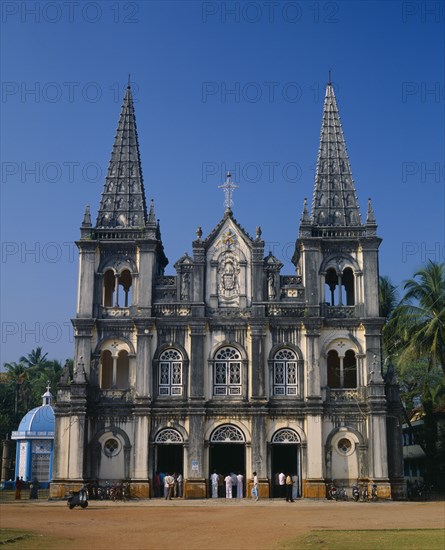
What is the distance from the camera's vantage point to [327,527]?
80.1 ft

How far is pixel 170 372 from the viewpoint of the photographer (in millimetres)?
41781

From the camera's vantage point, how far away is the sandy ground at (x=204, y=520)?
21.0 m

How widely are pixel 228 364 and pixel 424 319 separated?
14.8 m

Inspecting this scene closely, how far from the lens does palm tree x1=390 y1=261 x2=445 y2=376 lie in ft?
159

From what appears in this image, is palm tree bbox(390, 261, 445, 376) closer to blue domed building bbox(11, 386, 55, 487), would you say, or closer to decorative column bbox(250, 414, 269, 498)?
decorative column bbox(250, 414, 269, 498)

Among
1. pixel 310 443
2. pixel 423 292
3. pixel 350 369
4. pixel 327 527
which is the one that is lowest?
pixel 327 527

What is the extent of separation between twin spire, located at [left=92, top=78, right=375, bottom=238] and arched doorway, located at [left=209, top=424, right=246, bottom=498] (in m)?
11.8

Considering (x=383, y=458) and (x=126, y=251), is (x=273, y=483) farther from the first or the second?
(x=126, y=251)

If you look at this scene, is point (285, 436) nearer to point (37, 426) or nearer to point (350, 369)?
point (350, 369)

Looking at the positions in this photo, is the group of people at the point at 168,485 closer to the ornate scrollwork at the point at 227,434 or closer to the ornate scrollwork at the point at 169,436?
the ornate scrollwork at the point at 169,436

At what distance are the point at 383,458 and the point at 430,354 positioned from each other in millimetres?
11397

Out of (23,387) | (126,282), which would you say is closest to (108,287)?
(126,282)

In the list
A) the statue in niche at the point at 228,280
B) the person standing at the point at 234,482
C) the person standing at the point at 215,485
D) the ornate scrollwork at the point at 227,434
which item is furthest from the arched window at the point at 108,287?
the person standing at the point at 234,482

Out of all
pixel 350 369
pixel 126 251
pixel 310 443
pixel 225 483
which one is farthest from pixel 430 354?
pixel 126 251
